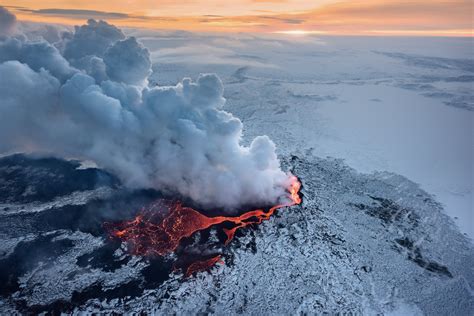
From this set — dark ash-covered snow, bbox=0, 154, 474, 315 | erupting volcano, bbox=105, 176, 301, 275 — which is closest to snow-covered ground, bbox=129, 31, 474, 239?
dark ash-covered snow, bbox=0, 154, 474, 315

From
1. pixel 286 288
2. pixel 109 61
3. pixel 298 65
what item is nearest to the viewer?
pixel 286 288

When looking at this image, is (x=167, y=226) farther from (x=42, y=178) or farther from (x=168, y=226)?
(x=42, y=178)

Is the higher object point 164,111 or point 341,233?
point 164,111

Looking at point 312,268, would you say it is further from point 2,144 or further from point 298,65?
point 298,65

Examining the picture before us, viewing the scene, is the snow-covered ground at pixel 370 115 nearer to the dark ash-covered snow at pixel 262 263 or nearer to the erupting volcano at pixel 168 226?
the dark ash-covered snow at pixel 262 263

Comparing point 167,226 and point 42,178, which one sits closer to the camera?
point 167,226

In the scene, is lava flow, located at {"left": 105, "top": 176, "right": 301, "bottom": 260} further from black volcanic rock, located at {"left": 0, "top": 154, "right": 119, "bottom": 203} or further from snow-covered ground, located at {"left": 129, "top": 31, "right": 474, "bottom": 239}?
snow-covered ground, located at {"left": 129, "top": 31, "right": 474, "bottom": 239}

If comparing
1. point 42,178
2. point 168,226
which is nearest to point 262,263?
point 168,226

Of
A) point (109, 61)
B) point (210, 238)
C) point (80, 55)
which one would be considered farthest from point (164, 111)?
point (80, 55)
